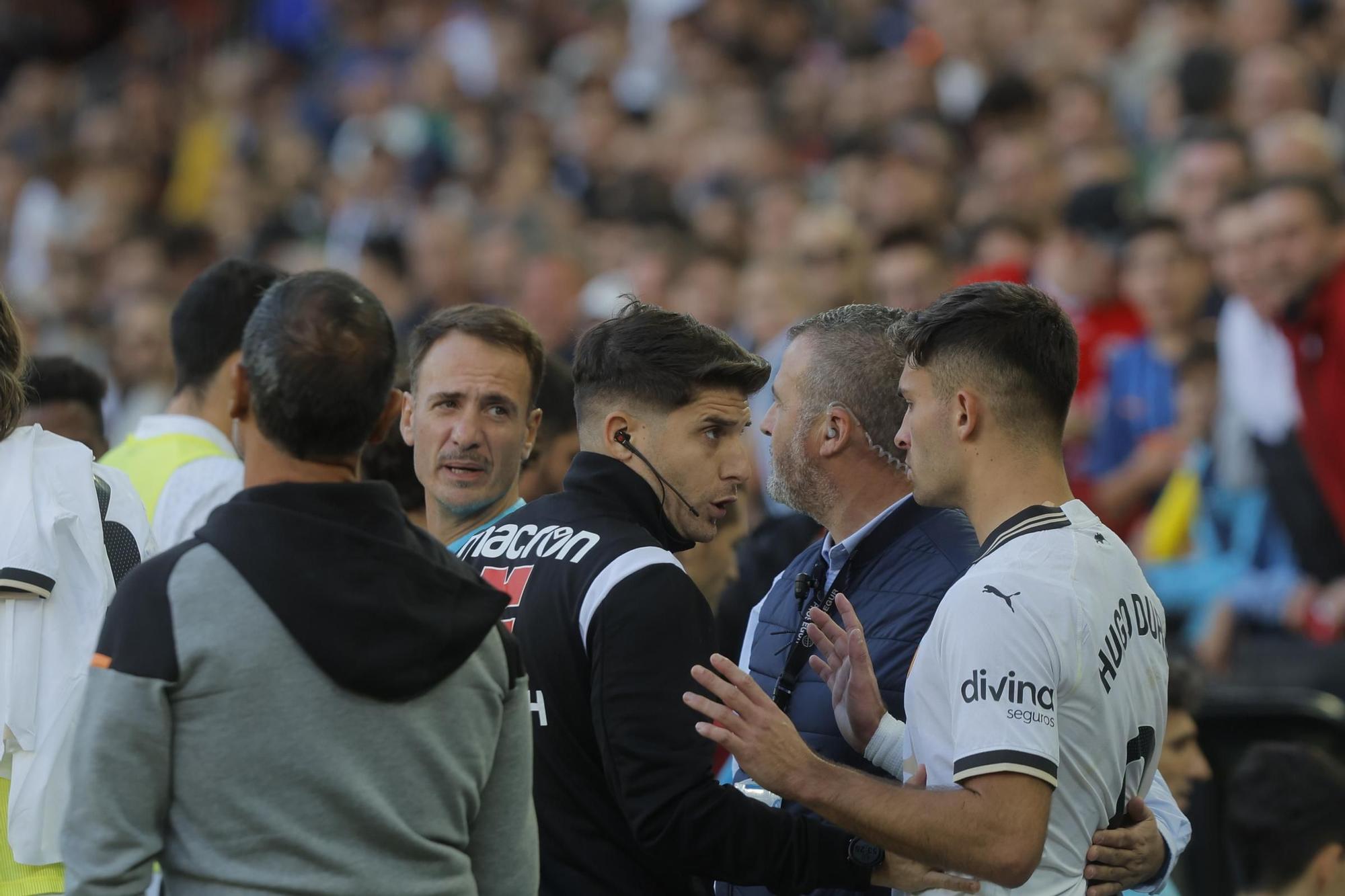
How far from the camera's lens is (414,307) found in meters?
10.8

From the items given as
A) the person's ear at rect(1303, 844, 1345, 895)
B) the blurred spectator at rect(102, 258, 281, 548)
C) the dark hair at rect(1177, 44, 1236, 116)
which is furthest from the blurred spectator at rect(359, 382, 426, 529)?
the dark hair at rect(1177, 44, 1236, 116)

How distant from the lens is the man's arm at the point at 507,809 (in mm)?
2934

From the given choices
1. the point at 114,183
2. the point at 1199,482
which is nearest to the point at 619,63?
the point at 114,183

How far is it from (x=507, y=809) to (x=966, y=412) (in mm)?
1185

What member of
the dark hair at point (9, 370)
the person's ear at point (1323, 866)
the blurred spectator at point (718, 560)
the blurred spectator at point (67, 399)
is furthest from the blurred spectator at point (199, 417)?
the person's ear at point (1323, 866)

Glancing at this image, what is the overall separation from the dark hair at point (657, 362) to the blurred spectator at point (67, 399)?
7.34 ft

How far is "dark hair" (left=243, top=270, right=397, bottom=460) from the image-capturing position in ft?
8.93

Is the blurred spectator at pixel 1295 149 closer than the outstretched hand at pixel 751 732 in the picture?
No

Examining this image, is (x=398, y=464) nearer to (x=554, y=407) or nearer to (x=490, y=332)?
(x=554, y=407)

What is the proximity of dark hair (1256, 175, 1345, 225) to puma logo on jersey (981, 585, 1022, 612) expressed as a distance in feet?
16.1

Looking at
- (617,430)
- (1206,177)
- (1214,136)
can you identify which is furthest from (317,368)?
(1214,136)

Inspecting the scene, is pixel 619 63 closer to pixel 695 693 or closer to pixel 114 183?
pixel 114 183

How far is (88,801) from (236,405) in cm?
70

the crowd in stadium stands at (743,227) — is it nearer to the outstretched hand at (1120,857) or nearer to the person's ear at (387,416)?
the person's ear at (387,416)
